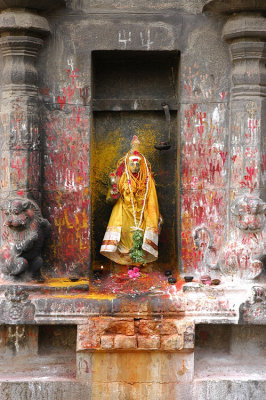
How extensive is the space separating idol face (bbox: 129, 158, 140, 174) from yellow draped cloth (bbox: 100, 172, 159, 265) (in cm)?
14


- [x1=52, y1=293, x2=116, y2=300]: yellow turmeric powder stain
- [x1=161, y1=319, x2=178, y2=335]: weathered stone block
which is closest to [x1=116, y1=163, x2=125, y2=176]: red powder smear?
[x1=52, y1=293, x2=116, y2=300]: yellow turmeric powder stain

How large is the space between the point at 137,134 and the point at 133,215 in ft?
3.97

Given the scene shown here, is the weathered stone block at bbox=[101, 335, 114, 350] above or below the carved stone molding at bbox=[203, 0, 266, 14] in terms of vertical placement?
below

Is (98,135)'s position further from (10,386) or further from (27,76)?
(10,386)

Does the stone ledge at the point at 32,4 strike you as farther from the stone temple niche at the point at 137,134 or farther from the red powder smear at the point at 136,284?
the red powder smear at the point at 136,284

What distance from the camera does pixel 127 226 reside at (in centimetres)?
894

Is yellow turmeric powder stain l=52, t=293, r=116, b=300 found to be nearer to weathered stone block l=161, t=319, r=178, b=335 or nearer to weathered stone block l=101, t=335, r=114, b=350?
weathered stone block l=101, t=335, r=114, b=350

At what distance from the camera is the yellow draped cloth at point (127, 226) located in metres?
8.77

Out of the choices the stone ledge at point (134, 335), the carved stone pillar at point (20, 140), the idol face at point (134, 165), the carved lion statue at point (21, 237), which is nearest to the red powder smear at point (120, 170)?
the idol face at point (134, 165)

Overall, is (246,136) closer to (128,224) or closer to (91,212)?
(128,224)

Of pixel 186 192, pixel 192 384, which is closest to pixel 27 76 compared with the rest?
pixel 186 192

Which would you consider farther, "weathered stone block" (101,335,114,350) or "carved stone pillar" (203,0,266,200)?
"carved stone pillar" (203,0,266,200)

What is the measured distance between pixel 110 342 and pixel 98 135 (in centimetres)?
293

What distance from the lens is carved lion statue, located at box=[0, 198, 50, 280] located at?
27.0 feet
